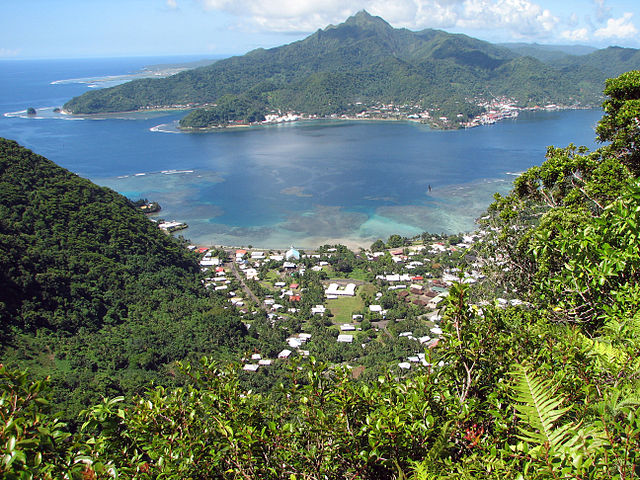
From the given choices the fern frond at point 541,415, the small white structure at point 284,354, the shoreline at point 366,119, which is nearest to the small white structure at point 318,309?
the small white structure at point 284,354

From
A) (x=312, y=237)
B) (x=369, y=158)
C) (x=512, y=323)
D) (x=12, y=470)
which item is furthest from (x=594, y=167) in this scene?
(x=369, y=158)

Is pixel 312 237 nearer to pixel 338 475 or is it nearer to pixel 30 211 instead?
pixel 30 211

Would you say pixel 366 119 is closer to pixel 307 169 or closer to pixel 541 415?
pixel 307 169

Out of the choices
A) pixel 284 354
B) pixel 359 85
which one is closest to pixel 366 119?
pixel 359 85

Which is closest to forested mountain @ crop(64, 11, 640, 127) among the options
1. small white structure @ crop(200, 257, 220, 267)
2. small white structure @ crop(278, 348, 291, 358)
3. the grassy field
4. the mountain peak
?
the mountain peak

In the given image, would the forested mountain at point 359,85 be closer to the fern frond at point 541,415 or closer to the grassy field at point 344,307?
the grassy field at point 344,307

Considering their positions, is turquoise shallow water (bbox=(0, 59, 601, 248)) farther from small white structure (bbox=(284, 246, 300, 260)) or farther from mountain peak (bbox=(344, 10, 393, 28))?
mountain peak (bbox=(344, 10, 393, 28))
